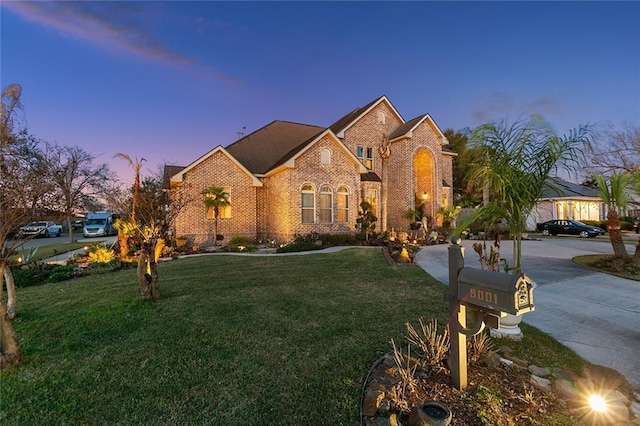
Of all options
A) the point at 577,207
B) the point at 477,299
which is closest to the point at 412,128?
the point at 477,299

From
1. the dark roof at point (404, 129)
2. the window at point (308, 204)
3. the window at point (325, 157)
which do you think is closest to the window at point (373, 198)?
the window at point (325, 157)

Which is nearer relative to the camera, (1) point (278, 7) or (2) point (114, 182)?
(1) point (278, 7)

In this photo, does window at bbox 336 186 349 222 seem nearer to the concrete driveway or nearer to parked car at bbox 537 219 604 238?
the concrete driveway

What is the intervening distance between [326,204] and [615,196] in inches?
484

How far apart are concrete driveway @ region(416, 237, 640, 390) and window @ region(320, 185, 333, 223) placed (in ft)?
29.1

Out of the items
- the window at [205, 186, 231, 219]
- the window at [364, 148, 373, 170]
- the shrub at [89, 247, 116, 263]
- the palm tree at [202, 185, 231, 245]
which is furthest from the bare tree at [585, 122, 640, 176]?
the shrub at [89, 247, 116, 263]

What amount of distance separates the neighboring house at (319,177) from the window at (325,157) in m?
0.06

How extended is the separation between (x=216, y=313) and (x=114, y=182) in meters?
32.4

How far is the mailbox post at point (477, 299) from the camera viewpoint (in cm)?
208

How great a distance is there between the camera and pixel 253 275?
8.65 meters

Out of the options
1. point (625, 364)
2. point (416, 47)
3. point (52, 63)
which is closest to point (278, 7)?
point (416, 47)

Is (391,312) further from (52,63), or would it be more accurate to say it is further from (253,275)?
(52,63)

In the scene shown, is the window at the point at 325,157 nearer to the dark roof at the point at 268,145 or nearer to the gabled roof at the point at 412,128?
the dark roof at the point at 268,145

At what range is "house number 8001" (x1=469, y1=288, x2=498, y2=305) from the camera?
2168 mm
